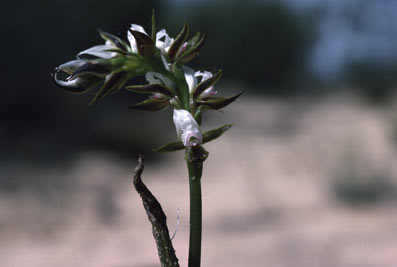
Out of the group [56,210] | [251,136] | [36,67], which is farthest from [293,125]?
[56,210]

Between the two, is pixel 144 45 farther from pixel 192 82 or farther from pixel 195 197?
pixel 195 197

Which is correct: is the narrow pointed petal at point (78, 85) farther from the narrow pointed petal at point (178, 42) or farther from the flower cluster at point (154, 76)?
the narrow pointed petal at point (178, 42)

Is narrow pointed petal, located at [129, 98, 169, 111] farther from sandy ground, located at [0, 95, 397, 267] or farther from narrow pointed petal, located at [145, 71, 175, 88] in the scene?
sandy ground, located at [0, 95, 397, 267]

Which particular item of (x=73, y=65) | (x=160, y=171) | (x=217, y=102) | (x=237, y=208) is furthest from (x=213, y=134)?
(x=160, y=171)

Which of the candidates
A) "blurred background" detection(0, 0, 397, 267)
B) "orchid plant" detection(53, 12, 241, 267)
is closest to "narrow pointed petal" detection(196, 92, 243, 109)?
"orchid plant" detection(53, 12, 241, 267)

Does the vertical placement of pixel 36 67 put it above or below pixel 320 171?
above

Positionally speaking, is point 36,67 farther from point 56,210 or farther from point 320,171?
point 320,171

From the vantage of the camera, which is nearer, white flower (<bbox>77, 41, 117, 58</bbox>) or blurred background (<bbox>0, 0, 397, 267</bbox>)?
white flower (<bbox>77, 41, 117, 58</bbox>)
